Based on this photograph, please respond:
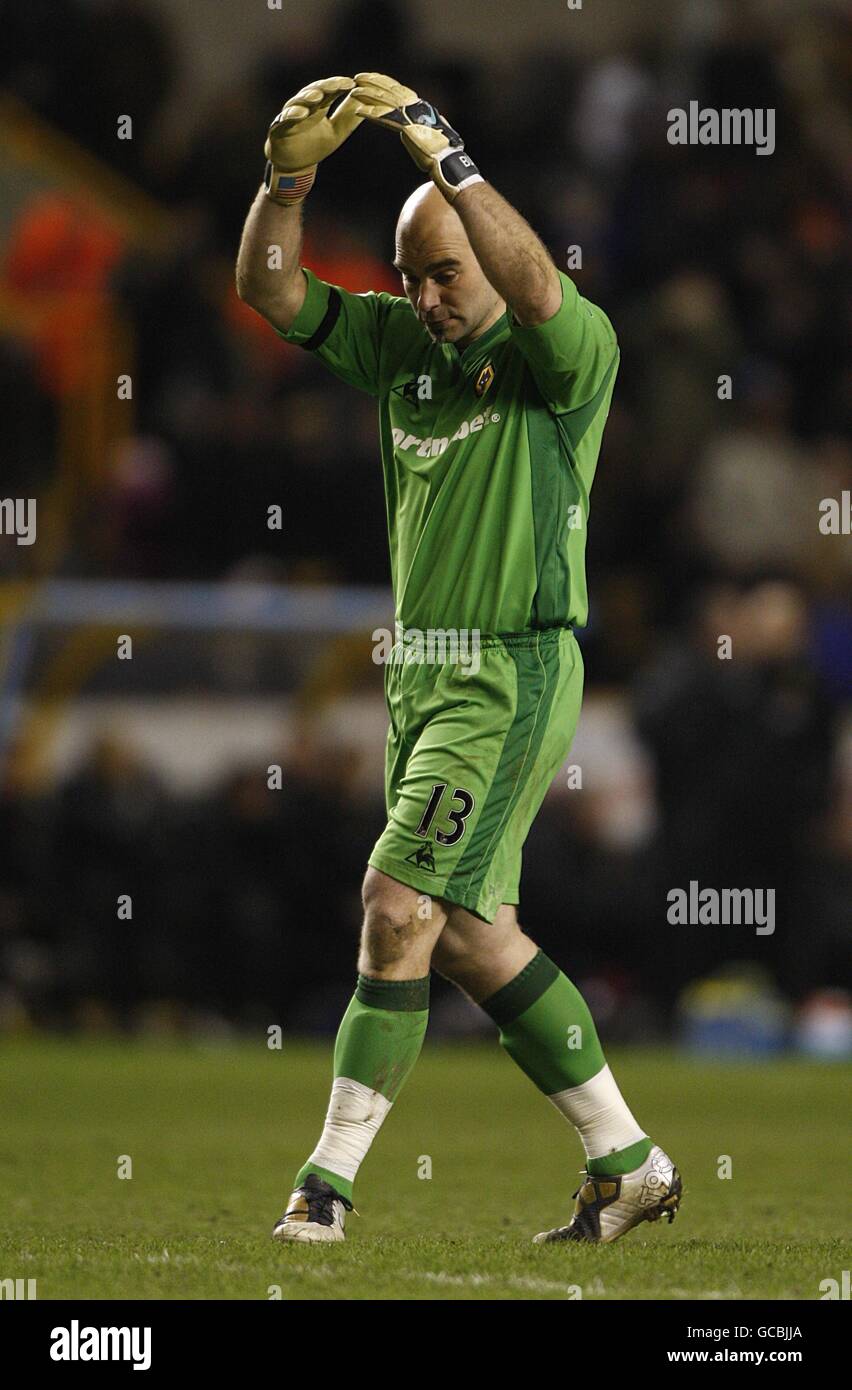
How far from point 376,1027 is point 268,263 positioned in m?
1.92

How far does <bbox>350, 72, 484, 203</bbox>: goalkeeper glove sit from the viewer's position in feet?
16.1

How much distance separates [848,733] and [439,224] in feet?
27.2

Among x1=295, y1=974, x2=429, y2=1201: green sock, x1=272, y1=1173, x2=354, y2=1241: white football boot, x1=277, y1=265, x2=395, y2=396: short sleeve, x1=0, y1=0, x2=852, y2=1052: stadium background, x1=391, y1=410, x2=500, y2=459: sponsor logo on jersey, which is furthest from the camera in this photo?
x1=0, y1=0, x2=852, y2=1052: stadium background

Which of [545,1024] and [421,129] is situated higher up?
[421,129]

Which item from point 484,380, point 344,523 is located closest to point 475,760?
point 484,380

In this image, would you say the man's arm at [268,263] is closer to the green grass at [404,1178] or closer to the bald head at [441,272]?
the bald head at [441,272]

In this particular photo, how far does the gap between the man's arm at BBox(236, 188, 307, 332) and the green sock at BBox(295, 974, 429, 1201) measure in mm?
1725

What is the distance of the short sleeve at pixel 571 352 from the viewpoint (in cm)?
503

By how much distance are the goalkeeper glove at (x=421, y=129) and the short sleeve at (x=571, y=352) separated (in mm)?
349

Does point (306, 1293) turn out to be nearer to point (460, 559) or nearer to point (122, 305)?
point (460, 559)

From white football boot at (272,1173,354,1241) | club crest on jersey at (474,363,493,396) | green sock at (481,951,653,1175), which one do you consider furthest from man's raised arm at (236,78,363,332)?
white football boot at (272,1173,354,1241)

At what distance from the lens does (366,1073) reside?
16.9ft

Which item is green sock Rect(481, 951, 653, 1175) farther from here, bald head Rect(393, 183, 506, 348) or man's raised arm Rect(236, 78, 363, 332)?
man's raised arm Rect(236, 78, 363, 332)

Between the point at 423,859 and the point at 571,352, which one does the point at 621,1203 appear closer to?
the point at 423,859
